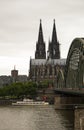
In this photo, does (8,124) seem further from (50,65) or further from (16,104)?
(50,65)

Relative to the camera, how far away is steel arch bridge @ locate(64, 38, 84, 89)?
2960 inches

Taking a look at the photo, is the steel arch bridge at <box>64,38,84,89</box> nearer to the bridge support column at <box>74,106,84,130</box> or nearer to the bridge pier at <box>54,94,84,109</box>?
the bridge pier at <box>54,94,84,109</box>

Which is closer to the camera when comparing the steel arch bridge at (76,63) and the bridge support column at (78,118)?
the bridge support column at (78,118)

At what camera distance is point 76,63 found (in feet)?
275

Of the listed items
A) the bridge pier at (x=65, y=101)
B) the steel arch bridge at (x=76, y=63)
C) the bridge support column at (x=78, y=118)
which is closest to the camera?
the bridge support column at (x=78, y=118)

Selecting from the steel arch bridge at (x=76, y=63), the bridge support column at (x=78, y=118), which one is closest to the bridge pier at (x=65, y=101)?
the steel arch bridge at (x=76, y=63)

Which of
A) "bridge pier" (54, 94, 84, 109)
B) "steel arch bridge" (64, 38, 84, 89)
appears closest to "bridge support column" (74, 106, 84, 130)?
"steel arch bridge" (64, 38, 84, 89)

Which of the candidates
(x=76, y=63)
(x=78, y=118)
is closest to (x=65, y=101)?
(x=76, y=63)

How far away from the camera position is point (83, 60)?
73.6 m

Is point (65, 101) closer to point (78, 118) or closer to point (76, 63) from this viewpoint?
point (76, 63)

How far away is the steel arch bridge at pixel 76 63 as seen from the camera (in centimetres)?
7519

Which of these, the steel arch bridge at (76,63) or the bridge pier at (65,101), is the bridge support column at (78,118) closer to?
the steel arch bridge at (76,63)

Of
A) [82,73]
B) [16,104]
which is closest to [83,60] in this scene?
[82,73]

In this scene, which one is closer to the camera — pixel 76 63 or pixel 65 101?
pixel 76 63
